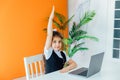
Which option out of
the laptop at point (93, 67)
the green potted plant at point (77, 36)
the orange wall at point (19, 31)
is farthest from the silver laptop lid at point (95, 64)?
the orange wall at point (19, 31)

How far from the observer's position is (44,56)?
7.63 feet

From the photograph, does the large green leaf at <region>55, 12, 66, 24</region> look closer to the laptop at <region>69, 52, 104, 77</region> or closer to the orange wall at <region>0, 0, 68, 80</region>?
the orange wall at <region>0, 0, 68, 80</region>

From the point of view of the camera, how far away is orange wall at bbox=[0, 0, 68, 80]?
10.7ft

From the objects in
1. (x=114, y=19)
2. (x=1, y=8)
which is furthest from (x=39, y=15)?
(x=114, y=19)

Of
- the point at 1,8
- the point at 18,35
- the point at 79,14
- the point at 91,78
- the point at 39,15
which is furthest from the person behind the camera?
the point at 79,14

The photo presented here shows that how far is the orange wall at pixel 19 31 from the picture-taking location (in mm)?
3260

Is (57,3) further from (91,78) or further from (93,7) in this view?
(91,78)

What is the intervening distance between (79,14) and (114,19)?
2.30 feet

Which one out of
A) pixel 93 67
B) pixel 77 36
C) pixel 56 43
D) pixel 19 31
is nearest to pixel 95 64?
pixel 93 67

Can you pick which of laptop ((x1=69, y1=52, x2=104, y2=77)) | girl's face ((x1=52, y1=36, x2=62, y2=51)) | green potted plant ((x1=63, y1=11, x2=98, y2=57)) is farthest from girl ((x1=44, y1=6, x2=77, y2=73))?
green potted plant ((x1=63, y1=11, x2=98, y2=57))

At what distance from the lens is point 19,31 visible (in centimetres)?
341

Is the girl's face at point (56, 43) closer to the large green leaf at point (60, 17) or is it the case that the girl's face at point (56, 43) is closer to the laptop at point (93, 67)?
the laptop at point (93, 67)

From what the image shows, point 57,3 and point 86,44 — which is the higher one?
point 57,3

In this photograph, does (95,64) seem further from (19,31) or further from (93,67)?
(19,31)
